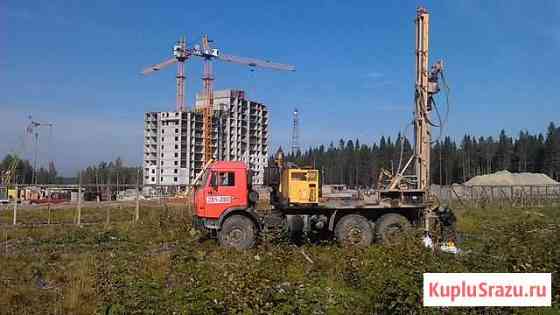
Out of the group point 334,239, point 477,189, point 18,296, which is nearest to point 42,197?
point 477,189

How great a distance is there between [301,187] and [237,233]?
2.48m

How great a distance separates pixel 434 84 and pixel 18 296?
14354 millimetres

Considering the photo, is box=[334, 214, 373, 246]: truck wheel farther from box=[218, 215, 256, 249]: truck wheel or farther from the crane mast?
the crane mast

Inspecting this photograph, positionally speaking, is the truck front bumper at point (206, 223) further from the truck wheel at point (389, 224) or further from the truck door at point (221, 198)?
the truck wheel at point (389, 224)

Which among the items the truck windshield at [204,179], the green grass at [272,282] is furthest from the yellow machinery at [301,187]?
the green grass at [272,282]

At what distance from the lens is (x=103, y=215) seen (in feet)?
88.9

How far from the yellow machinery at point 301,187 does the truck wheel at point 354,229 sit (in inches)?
43.2

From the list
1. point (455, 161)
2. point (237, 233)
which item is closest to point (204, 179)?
point (237, 233)

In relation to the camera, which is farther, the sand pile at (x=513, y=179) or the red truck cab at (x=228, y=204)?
the sand pile at (x=513, y=179)

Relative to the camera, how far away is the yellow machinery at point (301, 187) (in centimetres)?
1638

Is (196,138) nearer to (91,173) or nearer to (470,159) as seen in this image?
(91,173)

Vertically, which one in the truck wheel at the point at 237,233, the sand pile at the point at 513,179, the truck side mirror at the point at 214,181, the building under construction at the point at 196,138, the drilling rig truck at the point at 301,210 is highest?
the building under construction at the point at 196,138

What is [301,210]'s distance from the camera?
16.5 meters

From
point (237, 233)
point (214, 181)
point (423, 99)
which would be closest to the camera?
point (237, 233)
